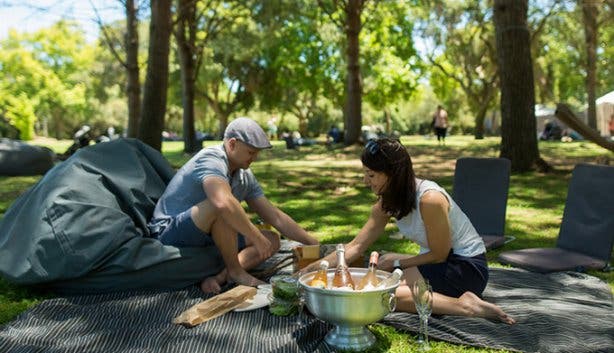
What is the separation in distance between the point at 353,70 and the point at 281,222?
53.7ft

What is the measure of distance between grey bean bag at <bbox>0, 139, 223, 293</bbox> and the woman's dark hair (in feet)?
5.62

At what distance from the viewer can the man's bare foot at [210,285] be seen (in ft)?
15.7

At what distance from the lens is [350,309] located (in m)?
3.42

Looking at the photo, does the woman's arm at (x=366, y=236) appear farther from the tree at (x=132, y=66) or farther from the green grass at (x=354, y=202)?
the tree at (x=132, y=66)

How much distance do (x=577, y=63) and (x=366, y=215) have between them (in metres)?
43.8

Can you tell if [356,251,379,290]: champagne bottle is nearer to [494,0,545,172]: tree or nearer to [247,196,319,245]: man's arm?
[247,196,319,245]: man's arm

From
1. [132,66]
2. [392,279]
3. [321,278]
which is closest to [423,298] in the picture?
[392,279]

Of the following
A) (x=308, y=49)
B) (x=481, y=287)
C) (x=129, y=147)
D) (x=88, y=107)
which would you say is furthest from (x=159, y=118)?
(x=88, y=107)

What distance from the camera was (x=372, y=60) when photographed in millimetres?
38719

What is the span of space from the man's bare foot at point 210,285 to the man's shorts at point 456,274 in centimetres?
158

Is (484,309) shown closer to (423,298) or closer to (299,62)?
(423,298)

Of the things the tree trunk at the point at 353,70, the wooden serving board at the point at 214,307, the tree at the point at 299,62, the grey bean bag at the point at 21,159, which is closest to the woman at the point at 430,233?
the wooden serving board at the point at 214,307

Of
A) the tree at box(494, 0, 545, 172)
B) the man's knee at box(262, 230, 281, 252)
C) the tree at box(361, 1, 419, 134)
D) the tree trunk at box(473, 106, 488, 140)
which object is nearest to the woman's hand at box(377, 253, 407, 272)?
the man's knee at box(262, 230, 281, 252)

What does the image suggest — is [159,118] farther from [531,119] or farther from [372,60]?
[372,60]
